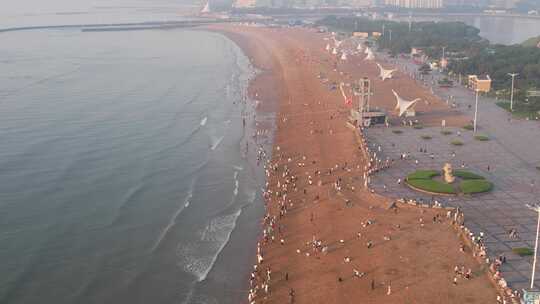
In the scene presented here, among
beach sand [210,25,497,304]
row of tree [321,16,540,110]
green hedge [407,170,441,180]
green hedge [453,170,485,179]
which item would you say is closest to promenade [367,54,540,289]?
green hedge [407,170,441,180]

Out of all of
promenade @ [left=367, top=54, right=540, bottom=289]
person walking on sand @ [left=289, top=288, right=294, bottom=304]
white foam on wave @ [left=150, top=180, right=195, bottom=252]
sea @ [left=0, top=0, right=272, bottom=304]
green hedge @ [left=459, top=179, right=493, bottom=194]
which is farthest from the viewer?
green hedge @ [left=459, top=179, right=493, bottom=194]

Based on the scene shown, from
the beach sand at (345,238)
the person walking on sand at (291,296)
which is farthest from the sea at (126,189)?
the person walking on sand at (291,296)

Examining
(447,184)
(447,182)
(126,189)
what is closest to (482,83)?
(447,182)

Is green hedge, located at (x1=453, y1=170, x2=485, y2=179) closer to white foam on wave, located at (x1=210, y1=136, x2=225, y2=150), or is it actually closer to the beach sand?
the beach sand

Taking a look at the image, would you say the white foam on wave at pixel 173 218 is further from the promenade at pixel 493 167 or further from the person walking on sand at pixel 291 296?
the promenade at pixel 493 167

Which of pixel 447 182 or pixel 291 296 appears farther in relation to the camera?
pixel 447 182

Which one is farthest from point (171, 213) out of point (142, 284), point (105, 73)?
point (105, 73)

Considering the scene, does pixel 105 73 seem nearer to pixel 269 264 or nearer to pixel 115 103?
pixel 115 103

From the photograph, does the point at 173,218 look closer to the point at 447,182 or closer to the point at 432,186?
the point at 432,186
